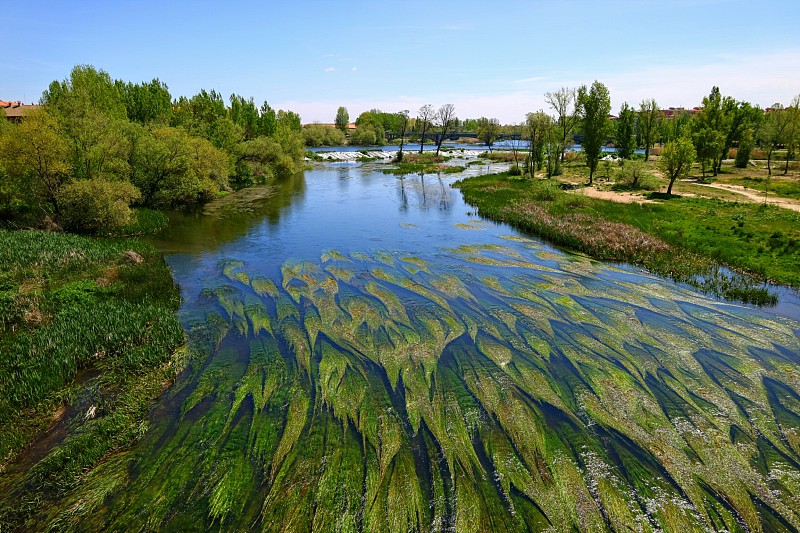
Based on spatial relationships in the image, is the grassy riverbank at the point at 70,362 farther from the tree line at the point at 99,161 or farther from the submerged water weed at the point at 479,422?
the tree line at the point at 99,161

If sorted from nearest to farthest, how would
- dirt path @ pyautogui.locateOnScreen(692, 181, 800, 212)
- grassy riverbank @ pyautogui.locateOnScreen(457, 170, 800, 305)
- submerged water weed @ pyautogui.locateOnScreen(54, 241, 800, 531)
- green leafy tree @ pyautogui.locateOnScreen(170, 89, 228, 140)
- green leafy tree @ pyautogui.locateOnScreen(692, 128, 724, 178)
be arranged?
1. submerged water weed @ pyautogui.locateOnScreen(54, 241, 800, 531)
2. grassy riverbank @ pyautogui.locateOnScreen(457, 170, 800, 305)
3. dirt path @ pyautogui.locateOnScreen(692, 181, 800, 212)
4. green leafy tree @ pyautogui.locateOnScreen(692, 128, 724, 178)
5. green leafy tree @ pyautogui.locateOnScreen(170, 89, 228, 140)

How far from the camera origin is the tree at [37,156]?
23250 millimetres

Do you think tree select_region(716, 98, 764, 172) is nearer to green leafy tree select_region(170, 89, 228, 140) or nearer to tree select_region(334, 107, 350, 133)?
green leafy tree select_region(170, 89, 228, 140)

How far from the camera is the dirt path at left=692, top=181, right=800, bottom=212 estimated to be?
3105 centimetres

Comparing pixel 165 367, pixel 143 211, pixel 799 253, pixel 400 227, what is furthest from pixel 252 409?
pixel 143 211

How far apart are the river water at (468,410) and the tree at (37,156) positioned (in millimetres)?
14458

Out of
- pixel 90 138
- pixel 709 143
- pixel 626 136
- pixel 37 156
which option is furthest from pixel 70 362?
pixel 626 136

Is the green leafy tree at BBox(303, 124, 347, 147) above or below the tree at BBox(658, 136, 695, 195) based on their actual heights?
above

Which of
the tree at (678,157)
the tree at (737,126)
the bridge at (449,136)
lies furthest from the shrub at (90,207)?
the bridge at (449,136)

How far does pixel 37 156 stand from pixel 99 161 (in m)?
5.49

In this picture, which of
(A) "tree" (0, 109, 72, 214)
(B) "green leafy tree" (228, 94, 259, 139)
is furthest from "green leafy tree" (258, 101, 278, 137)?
(A) "tree" (0, 109, 72, 214)

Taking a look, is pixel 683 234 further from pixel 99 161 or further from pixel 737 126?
pixel 737 126

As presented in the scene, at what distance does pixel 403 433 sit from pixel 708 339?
11.0m

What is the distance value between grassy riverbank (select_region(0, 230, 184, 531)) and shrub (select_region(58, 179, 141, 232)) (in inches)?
270
